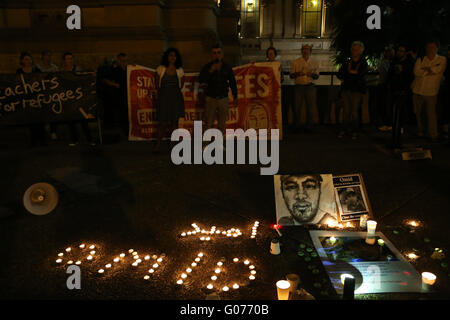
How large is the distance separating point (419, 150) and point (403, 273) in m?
3.83

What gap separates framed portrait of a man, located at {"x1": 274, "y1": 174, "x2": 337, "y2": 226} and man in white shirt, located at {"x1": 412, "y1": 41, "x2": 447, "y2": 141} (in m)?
5.02

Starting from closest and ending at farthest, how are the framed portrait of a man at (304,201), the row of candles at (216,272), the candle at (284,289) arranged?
the candle at (284,289) → the row of candles at (216,272) → the framed portrait of a man at (304,201)

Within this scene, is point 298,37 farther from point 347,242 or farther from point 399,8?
point 347,242

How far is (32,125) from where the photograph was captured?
291 inches

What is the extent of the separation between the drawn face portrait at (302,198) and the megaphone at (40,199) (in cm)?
262

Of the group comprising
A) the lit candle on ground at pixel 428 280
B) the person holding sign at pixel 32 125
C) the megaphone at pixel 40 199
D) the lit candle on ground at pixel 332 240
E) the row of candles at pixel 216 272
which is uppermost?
the person holding sign at pixel 32 125

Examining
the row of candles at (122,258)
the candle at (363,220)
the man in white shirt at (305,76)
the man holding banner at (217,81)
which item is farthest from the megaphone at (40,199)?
the man in white shirt at (305,76)

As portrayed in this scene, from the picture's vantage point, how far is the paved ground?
288 cm

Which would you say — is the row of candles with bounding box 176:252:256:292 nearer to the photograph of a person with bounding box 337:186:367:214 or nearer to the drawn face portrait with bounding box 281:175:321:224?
the drawn face portrait with bounding box 281:175:321:224

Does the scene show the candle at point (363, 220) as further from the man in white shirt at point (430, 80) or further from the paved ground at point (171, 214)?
the man in white shirt at point (430, 80)

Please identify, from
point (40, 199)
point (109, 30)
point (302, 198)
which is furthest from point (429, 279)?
point (109, 30)

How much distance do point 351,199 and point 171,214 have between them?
2018mm

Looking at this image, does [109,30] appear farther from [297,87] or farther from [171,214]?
[171,214]

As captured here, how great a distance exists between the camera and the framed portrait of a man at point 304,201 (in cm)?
380
